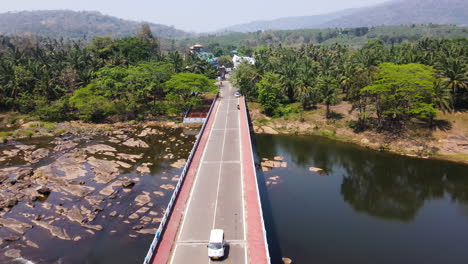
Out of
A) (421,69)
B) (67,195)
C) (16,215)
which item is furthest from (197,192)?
(421,69)

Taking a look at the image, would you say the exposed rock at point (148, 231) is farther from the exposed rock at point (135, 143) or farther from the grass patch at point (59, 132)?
the grass patch at point (59, 132)

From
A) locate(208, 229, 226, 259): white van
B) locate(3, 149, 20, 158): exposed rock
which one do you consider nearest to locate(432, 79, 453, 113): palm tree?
locate(208, 229, 226, 259): white van

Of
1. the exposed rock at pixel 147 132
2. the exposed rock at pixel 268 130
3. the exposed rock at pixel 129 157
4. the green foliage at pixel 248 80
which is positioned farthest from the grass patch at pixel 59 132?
the green foliage at pixel 248 80

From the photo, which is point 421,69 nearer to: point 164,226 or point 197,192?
point 197,192

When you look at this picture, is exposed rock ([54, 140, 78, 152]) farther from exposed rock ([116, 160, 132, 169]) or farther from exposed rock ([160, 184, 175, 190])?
exposed rock ([160, 184, 175, 190])

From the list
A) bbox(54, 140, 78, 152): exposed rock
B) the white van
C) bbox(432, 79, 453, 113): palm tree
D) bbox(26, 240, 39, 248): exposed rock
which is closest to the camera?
the white van

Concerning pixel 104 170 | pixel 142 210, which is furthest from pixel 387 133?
pixel 104 170
